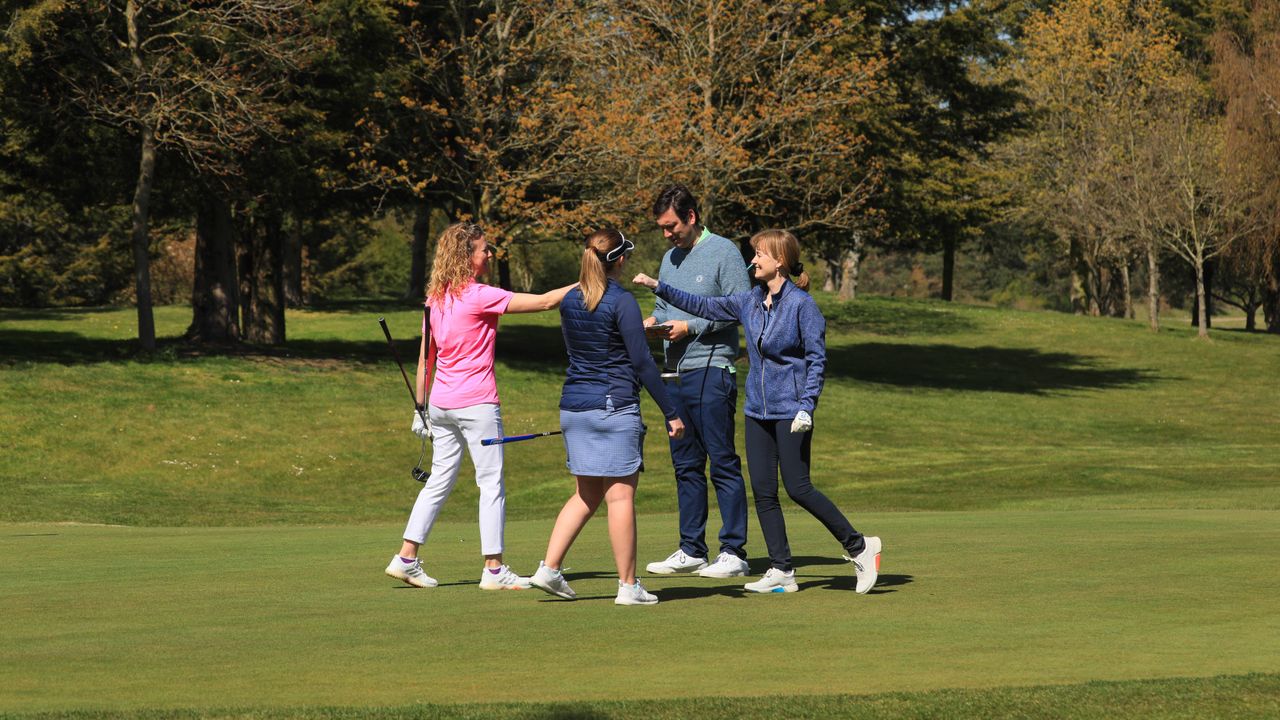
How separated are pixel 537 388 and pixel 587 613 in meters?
25.1

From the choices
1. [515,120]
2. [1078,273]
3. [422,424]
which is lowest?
[422,424]

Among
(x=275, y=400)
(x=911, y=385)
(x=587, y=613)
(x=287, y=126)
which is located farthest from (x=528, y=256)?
(x=587, y=613)

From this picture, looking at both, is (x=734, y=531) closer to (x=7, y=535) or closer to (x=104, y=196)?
(x=7, y=535)

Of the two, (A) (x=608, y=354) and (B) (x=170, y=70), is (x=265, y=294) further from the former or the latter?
(A) (x=608, y=354)

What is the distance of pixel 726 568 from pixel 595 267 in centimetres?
252

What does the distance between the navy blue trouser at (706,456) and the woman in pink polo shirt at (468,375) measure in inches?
50.2

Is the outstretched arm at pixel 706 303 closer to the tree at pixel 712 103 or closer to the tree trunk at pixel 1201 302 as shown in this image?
the tree at pixel 712 103

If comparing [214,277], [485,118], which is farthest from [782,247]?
[214,277]

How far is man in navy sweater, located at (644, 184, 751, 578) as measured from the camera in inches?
371

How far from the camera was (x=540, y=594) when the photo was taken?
8602 millimetres

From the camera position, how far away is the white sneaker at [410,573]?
881 centimetres

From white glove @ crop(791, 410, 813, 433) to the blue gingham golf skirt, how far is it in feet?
3.05

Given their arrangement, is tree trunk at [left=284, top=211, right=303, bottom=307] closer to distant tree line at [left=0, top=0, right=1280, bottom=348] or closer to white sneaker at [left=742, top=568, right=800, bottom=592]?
distant tree line at [left=0, top=0, right=1280, bottom=348]

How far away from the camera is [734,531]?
9.55 meters
